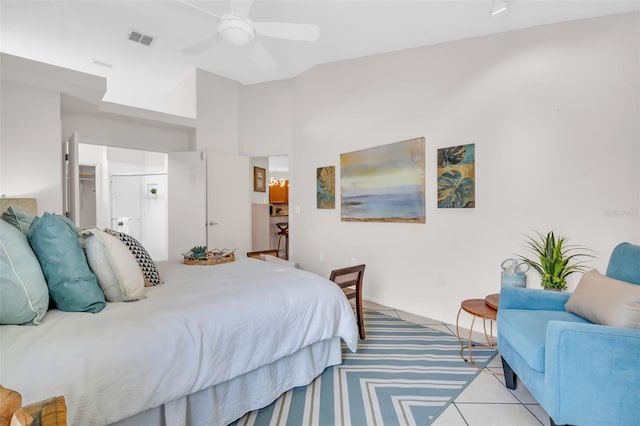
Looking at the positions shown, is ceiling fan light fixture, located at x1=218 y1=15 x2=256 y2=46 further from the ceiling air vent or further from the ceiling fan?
the ceiling air vent

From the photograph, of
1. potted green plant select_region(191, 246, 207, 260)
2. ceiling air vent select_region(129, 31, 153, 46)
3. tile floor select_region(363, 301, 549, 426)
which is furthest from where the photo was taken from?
ceiling air vent select_region(129, 31, 153, 46)

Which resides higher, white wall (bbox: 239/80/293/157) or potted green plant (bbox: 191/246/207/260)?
white wall (bbox: 239/80/293/157)

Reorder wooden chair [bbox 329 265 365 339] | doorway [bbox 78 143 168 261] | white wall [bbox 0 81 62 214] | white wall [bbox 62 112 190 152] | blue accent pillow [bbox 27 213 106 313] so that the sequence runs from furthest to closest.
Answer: doorway [bbox 78 143 168 261], white wall [bbox 62 112 190 152], white wall [bbox 0 81 62 214], wooden chair [bbox 329 265 365 339], blue accent pillow [bbox 27 213 106 313]

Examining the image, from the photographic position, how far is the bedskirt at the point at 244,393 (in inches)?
51.0

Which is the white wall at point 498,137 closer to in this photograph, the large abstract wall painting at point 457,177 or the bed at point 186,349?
the large abstract wall painting at point 457,177

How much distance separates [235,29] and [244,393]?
8.14 feet

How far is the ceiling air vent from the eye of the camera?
349 cm

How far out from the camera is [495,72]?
2.79m

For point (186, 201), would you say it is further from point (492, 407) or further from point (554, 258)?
point (554, 258)

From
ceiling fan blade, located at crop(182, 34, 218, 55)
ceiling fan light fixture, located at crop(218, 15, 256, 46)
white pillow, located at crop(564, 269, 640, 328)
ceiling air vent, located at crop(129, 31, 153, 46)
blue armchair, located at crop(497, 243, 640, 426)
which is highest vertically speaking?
ceiling air vent, located at crop(129, 31, 153, 46)

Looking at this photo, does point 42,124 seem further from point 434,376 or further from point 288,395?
point 434,376

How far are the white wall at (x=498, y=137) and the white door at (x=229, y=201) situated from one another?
1660 mm

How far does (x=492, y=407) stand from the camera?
1757mm

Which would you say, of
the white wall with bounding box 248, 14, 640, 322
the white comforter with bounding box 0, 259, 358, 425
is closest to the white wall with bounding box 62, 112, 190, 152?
the white wall with bounding box 248, 14, 640, 322
